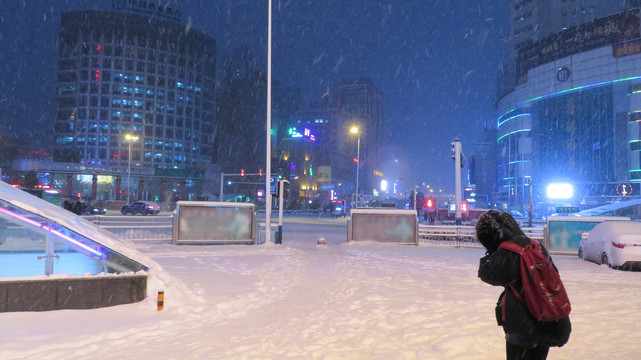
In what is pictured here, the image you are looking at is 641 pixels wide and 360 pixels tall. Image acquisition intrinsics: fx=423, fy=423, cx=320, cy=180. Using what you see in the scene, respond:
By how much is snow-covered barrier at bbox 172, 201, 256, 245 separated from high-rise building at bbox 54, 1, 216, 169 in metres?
91.8

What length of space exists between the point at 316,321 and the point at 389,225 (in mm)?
12986

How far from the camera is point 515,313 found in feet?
9.53

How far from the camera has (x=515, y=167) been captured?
100m

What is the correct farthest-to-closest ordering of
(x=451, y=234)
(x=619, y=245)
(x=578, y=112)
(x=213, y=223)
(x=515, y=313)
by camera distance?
1. (x=578, y=112)
2. (x=451, y=234)
3. (x=213, y=223)
4. (x=619, y=245)
5. (x=515, y=313)

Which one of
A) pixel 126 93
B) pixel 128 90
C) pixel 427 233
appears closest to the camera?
pixel 427 233

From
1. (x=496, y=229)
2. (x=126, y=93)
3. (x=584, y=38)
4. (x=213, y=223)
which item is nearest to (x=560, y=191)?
(x=584, y=38)

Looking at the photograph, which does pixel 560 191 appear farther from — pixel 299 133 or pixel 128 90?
pixel 128 90

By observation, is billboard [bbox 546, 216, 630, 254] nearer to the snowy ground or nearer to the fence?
the fence

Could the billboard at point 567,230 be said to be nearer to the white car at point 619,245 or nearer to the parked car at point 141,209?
the white car at point 619,245

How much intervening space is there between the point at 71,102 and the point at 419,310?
123 metres

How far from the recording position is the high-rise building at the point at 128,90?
353ft

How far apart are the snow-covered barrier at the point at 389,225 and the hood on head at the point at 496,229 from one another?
16.1 m

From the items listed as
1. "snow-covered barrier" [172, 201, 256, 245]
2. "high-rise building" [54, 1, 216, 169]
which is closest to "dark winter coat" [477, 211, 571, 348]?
"snow-covered barrier" [172, 201, 256, 245]

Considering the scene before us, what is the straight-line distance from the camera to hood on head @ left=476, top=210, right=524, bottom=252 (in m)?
3.04
